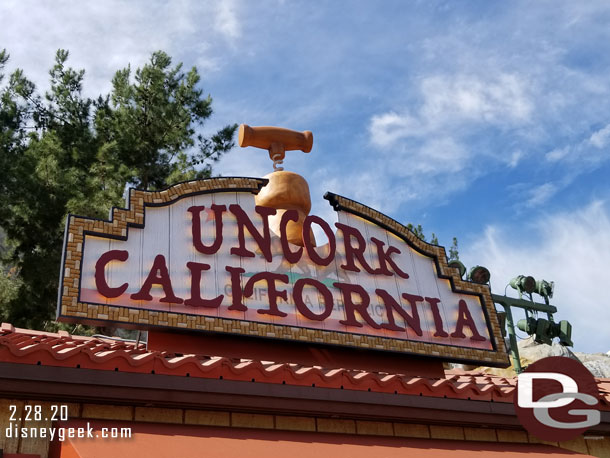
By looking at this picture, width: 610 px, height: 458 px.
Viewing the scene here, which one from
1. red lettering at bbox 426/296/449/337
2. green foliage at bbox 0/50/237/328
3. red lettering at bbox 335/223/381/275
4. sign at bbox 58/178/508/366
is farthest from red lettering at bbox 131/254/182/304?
green foliage at bbox 0/50/237/328

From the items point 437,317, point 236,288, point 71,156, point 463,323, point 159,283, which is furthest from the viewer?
point 71,156

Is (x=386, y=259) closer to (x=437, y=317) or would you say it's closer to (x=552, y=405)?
(x=437, y=317)

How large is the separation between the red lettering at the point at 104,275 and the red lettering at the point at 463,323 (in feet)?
15.8

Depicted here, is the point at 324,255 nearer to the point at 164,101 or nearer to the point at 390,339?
the point at 390,339

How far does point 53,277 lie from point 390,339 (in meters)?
12.9

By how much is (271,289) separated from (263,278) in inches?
7.1

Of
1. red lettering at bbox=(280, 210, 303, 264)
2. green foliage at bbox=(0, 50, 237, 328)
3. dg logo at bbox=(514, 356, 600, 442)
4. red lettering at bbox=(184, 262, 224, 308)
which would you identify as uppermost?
green foliage at bbox=(0, 50, 237, 328)

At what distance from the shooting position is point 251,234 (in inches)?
328

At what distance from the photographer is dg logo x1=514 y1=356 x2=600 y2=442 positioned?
7.25m

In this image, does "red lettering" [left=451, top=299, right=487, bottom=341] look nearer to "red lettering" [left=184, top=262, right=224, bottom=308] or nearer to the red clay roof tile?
the red clay roof tile

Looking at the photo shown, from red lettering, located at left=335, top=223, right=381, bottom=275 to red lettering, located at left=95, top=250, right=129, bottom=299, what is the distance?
3.14 metres

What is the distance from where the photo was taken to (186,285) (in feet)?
24.5

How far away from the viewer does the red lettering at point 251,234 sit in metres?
8.12

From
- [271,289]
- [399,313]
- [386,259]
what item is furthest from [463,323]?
[271,289]
